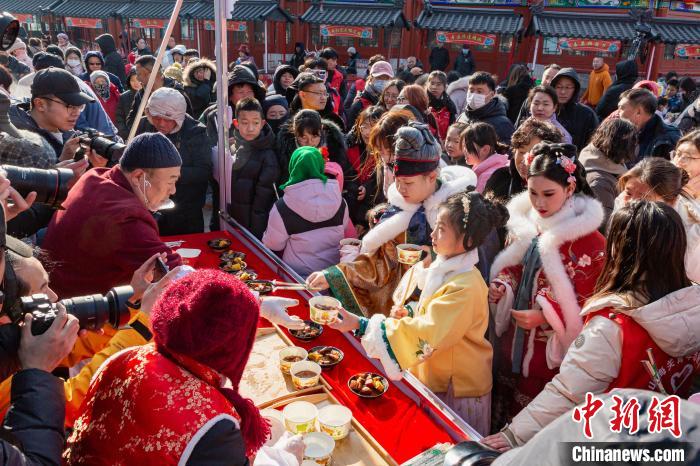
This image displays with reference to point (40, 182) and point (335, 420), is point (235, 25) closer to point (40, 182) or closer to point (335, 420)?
point (40, 182)

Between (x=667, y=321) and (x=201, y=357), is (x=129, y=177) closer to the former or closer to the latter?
(x=201, y=357)

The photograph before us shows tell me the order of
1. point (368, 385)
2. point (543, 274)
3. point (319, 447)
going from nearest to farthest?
point (319, 447) → point (368, 385) → point (543, 274)

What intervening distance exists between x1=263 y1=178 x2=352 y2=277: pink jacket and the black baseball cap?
1.57 m

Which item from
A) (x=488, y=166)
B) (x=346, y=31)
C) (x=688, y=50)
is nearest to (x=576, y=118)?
(x=488, y=166)

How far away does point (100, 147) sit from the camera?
9.52 ft

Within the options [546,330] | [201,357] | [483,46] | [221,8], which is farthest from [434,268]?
[483,46]

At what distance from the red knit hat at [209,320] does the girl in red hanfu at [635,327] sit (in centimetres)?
96

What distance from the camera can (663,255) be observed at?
1577mm

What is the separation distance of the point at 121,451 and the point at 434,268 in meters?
1.31

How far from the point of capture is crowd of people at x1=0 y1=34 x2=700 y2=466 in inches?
48.6

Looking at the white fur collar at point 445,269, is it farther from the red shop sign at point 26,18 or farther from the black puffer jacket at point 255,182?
the red shop sign at point 26,18

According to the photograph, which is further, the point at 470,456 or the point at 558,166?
the point at 558,166

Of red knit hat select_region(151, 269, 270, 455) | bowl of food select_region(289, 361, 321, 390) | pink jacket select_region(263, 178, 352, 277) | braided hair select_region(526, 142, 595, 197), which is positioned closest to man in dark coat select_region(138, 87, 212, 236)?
pink jacket select_region(263, 178, 352, 277)

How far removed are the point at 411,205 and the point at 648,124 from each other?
321 cm
